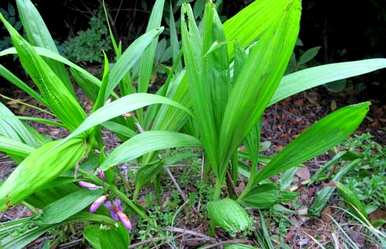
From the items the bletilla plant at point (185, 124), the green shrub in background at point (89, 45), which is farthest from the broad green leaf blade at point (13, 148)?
the green shrub in background at point (89, 45)

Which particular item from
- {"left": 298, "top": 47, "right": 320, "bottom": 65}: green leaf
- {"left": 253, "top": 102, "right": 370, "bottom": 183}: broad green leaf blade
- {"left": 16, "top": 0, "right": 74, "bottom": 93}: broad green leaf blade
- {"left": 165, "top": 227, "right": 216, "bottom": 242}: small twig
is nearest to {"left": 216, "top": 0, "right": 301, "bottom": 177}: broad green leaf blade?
{"left": 253, "top": 102, "right": 370, "bottom": 183}: broad green leaf blade

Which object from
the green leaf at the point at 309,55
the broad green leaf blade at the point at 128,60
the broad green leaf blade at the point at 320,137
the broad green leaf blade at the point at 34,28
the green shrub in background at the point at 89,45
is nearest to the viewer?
the broad green leaf blade at the point at 320,137

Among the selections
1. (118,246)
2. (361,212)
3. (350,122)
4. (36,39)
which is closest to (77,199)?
(118,246)

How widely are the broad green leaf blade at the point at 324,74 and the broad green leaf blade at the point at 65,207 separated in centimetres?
48

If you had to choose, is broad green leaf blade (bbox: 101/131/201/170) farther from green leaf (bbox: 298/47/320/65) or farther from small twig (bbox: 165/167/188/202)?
green leaf (bbox: 298/47/320/65)

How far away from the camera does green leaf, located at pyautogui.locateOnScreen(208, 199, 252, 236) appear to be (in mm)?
1057

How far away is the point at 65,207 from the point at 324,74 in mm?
637

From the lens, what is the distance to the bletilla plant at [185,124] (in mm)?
1011

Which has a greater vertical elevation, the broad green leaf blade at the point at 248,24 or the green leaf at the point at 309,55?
the broad green leaf blade at the point at 248,24

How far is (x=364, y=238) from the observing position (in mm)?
1398

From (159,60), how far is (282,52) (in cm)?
94

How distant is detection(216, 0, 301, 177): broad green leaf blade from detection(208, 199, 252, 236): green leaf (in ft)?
0.44

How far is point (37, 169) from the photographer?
3.10 feet

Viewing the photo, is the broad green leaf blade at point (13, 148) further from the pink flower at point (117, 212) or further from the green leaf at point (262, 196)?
the green leaf at point (262, 196)
